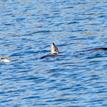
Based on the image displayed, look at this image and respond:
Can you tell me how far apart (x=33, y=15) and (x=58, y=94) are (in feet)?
58.9

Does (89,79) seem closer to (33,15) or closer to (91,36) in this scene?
(91,36)

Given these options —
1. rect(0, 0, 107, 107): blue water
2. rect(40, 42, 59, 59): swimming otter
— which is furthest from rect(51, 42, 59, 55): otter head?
rect(0, 0, 107, 107): blue water

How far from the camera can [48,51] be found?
33.0 meters

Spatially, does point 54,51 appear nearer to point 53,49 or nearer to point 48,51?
point 53,49

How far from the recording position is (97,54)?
31.4m

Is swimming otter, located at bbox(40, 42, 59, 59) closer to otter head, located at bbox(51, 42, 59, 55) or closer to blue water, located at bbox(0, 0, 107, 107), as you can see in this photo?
otter head, located at bbox(51, 42, 59, 55)

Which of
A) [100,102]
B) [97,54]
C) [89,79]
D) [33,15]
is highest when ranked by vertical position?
[33,15]

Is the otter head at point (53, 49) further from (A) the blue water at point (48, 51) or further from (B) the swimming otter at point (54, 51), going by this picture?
(A) the blue water at point (48, 51)

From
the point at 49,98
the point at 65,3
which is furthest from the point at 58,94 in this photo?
the point at 65,3

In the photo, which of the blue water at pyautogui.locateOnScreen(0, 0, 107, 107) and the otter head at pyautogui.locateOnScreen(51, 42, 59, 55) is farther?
the otter head at pyautogui.locateOnScreen(51, 42, 59, 55)

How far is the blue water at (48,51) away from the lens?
83.7 feet

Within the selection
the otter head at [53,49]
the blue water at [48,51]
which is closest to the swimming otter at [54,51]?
the otter head at [53,49]

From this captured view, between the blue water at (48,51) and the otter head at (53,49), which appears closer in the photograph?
the blue water at (48,51)

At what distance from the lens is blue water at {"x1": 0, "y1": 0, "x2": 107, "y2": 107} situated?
2550 centimetres
